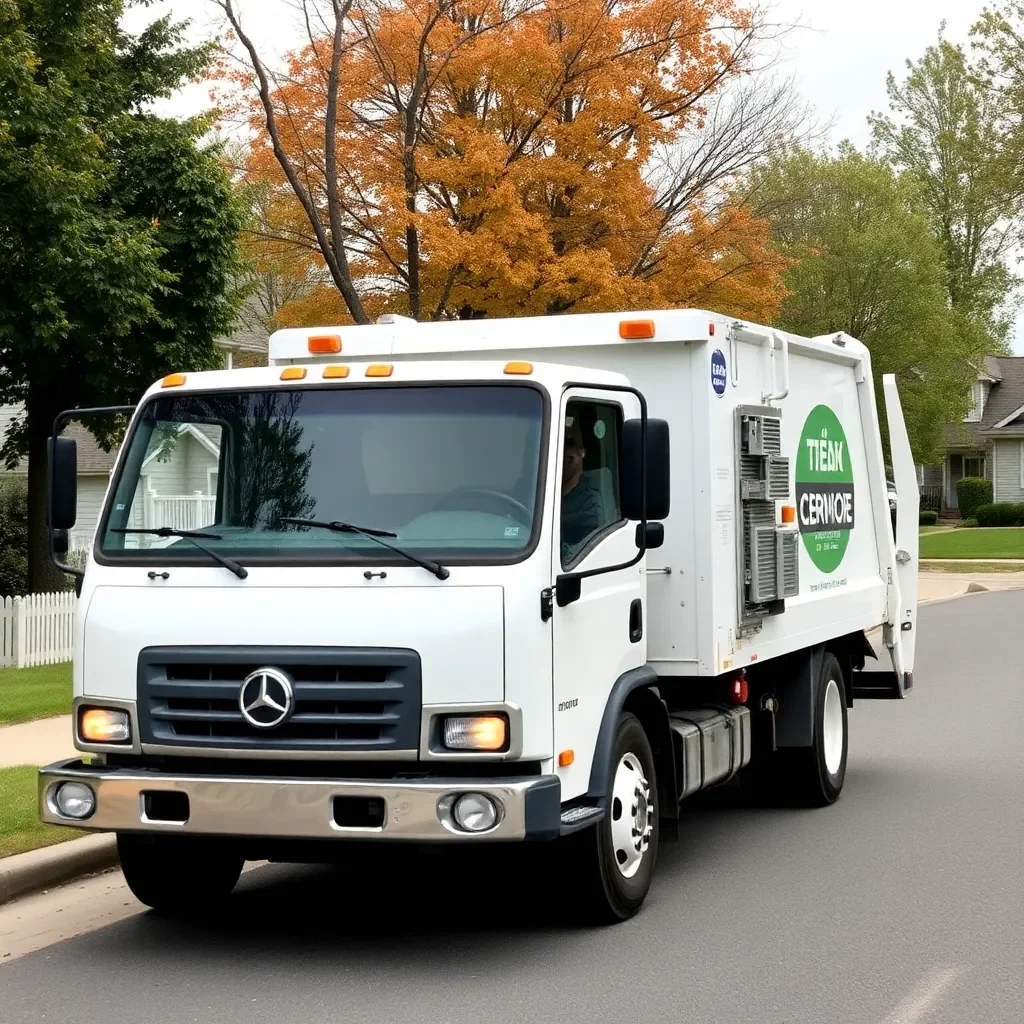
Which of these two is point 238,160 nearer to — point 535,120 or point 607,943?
point 535,120

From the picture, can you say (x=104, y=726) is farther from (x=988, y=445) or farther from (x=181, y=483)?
(x=988, y=445)

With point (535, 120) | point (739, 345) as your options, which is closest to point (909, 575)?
point (739, 345)

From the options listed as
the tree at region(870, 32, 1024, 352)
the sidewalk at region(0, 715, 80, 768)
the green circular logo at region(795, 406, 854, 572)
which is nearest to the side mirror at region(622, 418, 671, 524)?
the green circular logo at region(795, 406, 854, 572)

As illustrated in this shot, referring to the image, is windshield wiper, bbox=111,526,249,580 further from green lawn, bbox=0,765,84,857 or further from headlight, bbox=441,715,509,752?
green lawn, bbox=0,765,84,857

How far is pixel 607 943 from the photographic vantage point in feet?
21.9

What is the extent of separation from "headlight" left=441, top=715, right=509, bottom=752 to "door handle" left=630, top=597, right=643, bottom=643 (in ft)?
4.25

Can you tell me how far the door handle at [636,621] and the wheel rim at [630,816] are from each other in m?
0.52

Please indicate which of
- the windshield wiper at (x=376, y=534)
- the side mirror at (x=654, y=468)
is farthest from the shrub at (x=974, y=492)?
the windshield wiper at (x=376, y=534)

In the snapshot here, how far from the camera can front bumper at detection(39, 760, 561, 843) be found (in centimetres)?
594

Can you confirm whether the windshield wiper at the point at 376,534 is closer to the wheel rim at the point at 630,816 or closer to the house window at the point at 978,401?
the wheel rim at the point at 630,816

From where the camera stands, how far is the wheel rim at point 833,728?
1005cm

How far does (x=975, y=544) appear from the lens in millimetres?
47875

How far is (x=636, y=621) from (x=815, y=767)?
2.96 m

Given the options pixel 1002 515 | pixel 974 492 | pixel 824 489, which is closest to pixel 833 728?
pixel 824 489
